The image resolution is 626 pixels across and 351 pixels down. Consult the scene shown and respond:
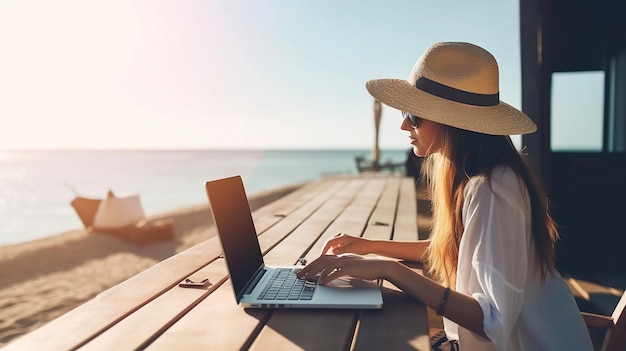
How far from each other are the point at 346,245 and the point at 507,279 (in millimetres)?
804

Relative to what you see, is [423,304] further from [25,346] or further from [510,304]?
[25,346]

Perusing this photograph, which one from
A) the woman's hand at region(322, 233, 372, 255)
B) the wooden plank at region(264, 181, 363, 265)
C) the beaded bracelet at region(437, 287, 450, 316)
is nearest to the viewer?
the beaded bracelet at region(437, 287, 450, 316)

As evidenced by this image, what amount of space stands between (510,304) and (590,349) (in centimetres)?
46

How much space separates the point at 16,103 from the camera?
8688cm

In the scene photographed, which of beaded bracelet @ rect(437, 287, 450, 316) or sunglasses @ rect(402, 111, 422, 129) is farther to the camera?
sunglasses @ rect(402, 111, 422, 129)

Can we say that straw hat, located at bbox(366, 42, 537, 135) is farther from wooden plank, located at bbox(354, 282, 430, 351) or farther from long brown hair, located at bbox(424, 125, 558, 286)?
wooden plank, located at bbox(354, 282, 430, 351)

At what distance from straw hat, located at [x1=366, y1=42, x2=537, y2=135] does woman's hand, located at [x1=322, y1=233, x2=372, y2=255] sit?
0.64 meters

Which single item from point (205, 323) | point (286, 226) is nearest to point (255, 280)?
point (205, 323)

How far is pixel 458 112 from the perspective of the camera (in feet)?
4.08

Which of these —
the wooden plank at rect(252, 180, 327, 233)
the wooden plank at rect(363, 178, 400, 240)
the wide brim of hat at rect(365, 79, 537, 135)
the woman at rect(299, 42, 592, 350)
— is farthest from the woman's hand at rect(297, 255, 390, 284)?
the wooden plank at rect(252, 180, 327, 233)

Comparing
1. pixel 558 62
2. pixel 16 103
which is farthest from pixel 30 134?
pixel 558 62

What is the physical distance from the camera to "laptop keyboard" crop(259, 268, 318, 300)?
1238 millimetres

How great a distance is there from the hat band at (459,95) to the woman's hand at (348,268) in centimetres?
51

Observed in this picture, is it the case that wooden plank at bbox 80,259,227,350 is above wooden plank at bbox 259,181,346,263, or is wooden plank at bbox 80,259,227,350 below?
above
